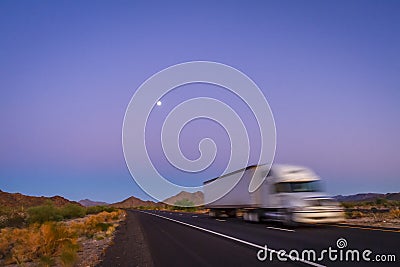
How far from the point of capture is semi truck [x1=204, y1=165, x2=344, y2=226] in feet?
68.9

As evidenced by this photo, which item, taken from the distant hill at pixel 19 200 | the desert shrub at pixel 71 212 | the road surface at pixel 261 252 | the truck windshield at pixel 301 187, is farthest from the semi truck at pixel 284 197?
the distant hill at pixel 19 200

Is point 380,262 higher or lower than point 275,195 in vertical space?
lower

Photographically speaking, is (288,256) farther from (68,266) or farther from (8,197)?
(8,197)

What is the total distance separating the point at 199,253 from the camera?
12625 mm

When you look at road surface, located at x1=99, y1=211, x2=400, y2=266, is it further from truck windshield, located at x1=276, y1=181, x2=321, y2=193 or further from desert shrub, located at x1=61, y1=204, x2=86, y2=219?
desert shrub, located at x1=61, y1=204, x2=86, y2=219

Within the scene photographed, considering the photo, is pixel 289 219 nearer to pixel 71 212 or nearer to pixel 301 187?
pixel 301 187

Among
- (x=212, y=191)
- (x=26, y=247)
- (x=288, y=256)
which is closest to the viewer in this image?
(x=288, y=256)

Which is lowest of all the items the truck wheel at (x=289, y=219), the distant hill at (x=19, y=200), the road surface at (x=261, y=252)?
the road surface at (x=261, y=252)

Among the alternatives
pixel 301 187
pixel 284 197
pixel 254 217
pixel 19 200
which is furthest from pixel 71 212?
pixel 19 200

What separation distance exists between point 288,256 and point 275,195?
1277 cm

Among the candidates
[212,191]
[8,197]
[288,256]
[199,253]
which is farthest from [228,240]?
[8,197]

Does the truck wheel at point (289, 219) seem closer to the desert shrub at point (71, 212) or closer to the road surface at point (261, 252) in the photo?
the road surface at point (261, 252)

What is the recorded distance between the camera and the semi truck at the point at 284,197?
21.0 meters

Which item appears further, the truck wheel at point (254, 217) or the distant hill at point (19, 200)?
the distant hill at point (19, 200)
